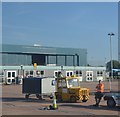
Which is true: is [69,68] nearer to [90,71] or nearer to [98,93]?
[90,71]

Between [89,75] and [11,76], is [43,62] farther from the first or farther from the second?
[11,76]

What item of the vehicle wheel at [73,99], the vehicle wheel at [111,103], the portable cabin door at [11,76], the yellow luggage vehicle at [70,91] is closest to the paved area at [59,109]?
the vehicle wheel at [111,103]

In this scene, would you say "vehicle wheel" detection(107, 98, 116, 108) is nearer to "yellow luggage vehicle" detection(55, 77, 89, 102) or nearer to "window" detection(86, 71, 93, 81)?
"yellow luggage vehicle" detection(55, 77, 89, 102)

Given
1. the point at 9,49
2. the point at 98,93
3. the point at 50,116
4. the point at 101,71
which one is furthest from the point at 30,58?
the point at 50,116

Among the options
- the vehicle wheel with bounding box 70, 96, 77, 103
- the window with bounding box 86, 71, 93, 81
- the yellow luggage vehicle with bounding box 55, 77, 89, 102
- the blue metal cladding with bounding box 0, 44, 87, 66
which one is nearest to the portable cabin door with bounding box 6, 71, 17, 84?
the blue metal cladding with bounding box 0, 44, 87, 66

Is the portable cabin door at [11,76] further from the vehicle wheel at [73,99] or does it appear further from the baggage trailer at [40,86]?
the vehicle wheel at [73,99]

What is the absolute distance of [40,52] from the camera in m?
85.1

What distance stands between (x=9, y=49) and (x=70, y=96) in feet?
173

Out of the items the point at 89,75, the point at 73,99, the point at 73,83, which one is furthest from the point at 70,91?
the point at 89,75

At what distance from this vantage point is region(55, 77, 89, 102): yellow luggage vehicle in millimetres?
26156

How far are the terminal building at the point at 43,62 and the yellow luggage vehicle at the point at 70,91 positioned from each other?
3688cm

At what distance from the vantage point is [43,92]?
2848 cm

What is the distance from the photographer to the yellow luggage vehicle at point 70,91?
85.8ft

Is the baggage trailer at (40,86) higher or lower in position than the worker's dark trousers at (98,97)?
higher
